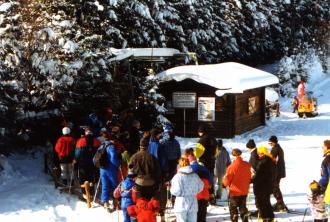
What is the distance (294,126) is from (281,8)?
24.8 metres

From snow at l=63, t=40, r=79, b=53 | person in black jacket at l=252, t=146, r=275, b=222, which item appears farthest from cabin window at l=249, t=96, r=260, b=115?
person in black jacket at l=252, t=146, r=275, b=222

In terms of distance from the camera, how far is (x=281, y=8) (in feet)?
158

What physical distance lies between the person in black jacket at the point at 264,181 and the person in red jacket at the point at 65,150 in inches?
207

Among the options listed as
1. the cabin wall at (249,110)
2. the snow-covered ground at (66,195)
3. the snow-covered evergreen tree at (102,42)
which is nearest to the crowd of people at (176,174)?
the snow-covered ground at (66,195)

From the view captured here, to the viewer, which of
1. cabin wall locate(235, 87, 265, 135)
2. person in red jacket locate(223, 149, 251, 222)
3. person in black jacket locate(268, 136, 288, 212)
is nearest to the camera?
person in red jacket locate(223, 149, 251, 222)

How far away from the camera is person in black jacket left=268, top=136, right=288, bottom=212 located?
11.5m

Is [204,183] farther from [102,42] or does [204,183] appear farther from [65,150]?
[102,42]

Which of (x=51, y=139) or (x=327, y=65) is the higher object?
(x=327, y=65)

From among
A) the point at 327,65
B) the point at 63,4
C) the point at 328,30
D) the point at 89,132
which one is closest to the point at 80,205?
the point at 89,132

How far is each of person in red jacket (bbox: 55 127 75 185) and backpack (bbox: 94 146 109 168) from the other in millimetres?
1762

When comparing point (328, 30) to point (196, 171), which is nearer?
point (196, 171)

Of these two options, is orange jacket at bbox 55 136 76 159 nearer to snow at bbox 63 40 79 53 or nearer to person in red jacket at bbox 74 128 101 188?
person in red jacket at bbox 74 128 101 188

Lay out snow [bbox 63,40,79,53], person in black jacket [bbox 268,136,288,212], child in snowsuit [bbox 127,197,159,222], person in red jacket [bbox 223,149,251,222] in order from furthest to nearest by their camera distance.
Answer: snow [bbox 63,40,79,53], person in black jacket [bbox 268,136,288,212], person in red jacket [bbox 223,149,251,222], child in snowsuit [bbox 127,197,159,222]

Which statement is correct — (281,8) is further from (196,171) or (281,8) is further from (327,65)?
(196,171)
